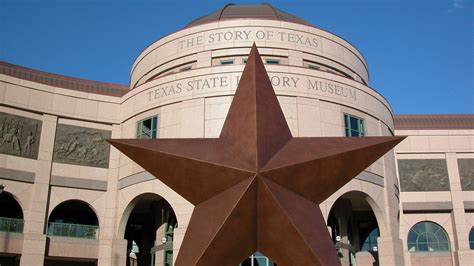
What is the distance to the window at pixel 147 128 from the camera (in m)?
30.9

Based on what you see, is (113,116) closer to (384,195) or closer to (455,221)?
(384,195)

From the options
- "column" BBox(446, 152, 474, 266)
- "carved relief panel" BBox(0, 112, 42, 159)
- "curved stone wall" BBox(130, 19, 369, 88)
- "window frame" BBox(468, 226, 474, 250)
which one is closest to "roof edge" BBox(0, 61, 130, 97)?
"carved relief panel" BBox(0, 112, 42, 159)

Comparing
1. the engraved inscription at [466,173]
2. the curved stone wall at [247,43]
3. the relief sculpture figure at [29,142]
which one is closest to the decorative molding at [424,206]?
the engraved inscription at [466,173]

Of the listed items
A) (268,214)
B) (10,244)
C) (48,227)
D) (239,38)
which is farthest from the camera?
(239,38)

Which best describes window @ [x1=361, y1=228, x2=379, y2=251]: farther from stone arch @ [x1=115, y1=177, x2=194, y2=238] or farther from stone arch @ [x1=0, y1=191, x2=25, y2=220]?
stone arch @ [x1=0, y1=191, x2=25, y2=220]

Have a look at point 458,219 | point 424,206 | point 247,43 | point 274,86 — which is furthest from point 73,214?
point 458,219

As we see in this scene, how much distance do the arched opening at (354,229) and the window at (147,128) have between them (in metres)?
11.2

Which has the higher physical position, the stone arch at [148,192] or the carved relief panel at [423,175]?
the carved relief panel at [423,175]

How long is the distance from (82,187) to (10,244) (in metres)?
4.86

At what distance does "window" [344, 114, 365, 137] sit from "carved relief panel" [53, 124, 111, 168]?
14.0 m

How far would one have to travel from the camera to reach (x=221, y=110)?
2909 cm

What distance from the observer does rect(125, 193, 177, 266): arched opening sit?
30406 mm

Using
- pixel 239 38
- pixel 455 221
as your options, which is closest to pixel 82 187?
pixel 239 38

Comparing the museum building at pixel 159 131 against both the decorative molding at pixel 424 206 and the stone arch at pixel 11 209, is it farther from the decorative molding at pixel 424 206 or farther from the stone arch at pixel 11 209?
the decorative molding at pixel 424 206
